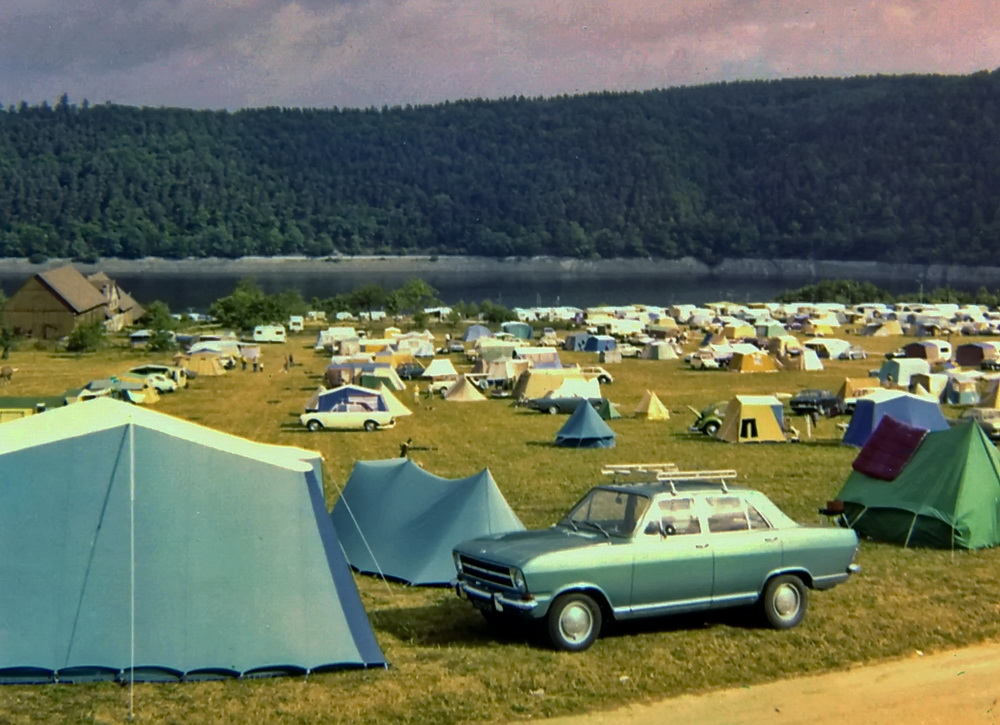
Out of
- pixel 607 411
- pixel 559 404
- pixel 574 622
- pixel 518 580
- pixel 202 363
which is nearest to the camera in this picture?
pixel 518 580

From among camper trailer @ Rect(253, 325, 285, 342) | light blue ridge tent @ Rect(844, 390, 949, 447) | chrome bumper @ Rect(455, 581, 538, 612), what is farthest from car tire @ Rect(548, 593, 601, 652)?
camper trailer @ Rect(253, 325, 285, 342)

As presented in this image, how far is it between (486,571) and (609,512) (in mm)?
1231

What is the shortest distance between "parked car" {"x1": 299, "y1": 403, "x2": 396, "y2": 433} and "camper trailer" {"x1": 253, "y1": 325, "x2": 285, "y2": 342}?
32.3 metres

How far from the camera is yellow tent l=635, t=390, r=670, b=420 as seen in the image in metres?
32.5

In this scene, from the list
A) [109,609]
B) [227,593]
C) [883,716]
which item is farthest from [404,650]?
[883,716]

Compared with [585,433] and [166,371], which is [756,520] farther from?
[166,371]

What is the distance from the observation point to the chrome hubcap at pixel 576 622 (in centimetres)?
967

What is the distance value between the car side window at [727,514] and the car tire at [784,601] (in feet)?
1.86

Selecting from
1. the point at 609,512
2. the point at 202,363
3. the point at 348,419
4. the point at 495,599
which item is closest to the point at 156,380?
the point at 202,363

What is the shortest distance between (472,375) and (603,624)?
1245 inches

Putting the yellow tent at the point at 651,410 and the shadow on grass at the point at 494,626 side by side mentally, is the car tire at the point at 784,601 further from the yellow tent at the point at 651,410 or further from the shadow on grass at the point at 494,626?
the yellow tent at the point at 651,410

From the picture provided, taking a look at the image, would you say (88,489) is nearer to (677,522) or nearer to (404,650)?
(404,650)

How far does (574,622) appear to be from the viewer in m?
9.72

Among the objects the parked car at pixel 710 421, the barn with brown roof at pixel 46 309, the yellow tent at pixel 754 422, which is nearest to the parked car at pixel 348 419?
the parked car at pixel 710 421
